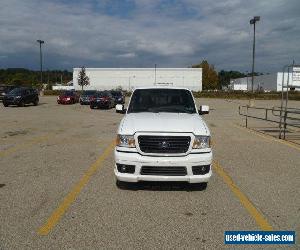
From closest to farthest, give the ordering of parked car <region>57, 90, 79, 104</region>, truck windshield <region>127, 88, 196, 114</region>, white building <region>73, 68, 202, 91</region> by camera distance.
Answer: truck windshield <region>127, 88, 196, 114</region> → parked car <region>57, 90, 79, 104</region> → white building <region>73, 68, 202, 91</region>

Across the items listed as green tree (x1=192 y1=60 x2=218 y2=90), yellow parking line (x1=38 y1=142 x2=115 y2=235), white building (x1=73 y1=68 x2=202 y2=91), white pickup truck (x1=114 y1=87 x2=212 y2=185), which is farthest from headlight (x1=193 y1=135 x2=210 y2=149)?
green tree (x1=192 y1=60 x2=218 y2=90)

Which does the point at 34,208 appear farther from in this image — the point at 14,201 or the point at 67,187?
the point at 67,187

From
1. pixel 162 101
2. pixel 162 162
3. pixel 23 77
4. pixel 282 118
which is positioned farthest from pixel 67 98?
pixel 23 77

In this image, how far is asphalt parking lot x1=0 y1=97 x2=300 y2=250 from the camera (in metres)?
4.53

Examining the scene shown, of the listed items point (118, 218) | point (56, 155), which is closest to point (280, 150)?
point (56, 155)

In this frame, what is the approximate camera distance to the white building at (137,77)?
348 feet

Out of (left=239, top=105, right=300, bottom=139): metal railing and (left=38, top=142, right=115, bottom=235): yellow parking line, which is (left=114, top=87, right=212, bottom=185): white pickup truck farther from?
(left=239, top=105, right=300, bottom=139): metal railing

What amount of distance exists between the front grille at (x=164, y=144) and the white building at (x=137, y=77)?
99.5 m

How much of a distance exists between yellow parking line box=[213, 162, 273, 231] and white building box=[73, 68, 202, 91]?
97.9m

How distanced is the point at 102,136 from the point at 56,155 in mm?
4184

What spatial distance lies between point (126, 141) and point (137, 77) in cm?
10317

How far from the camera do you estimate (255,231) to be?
4.79 metres

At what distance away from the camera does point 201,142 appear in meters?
6.07

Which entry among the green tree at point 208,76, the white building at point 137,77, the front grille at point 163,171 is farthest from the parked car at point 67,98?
A: the green tree at point 208,76
